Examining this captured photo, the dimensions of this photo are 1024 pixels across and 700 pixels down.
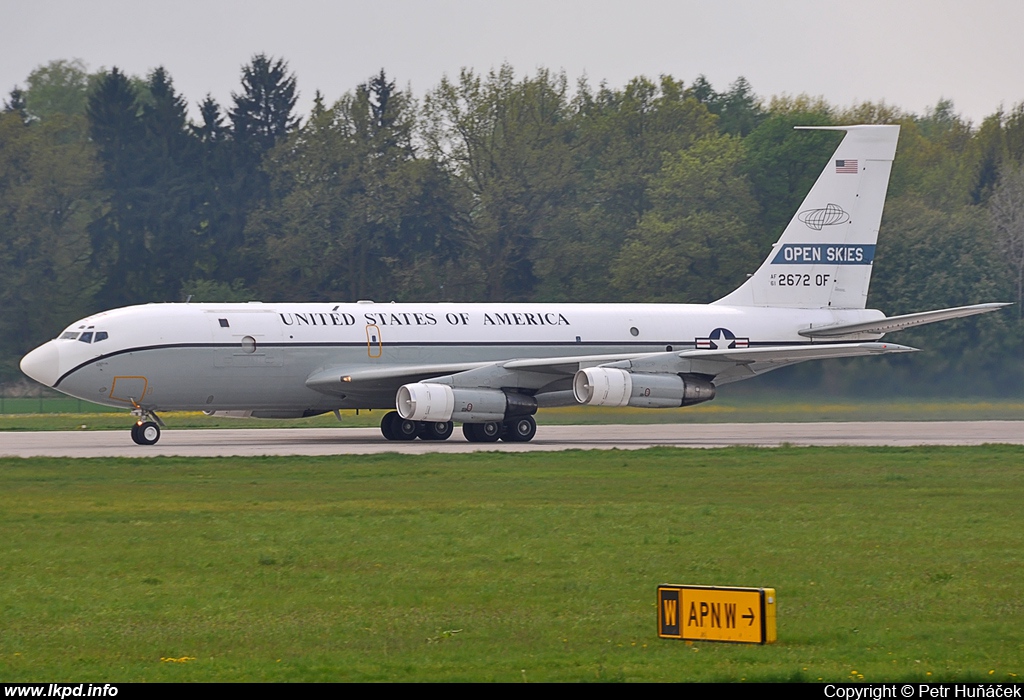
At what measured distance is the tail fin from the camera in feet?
134

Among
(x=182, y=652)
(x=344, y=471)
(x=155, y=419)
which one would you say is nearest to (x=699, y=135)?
(x=155, y=419)

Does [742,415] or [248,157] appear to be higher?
[248,157]

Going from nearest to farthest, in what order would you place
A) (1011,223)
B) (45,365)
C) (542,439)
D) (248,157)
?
(45,365), (542,439), (1011,223), (248,157)

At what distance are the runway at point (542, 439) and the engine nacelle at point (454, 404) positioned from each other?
742 mm

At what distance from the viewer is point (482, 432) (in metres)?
36.1

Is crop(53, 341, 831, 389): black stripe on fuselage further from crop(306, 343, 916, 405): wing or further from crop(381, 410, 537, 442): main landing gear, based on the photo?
crop(381, 410, 537, 442): main landing gear

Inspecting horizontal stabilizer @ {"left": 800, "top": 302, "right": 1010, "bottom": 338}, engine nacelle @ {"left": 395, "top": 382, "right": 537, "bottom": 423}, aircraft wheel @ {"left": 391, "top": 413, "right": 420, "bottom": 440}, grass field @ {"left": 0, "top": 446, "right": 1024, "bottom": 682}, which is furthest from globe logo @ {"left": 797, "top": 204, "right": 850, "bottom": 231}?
Result: grass field @ {"left": 0, "top": 446, "right": 1024, "bottom": 682}

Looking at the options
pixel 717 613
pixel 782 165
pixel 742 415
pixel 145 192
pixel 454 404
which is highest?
pixel 782 165

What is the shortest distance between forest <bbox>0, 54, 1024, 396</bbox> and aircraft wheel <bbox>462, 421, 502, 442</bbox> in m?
26.7

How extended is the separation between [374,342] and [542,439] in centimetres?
509

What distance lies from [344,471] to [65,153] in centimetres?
5322

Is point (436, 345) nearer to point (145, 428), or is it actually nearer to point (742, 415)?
point (145, 428)

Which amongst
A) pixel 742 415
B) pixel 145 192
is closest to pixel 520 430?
pixel 742 415

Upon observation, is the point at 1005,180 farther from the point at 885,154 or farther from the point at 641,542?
the point at 641,542
